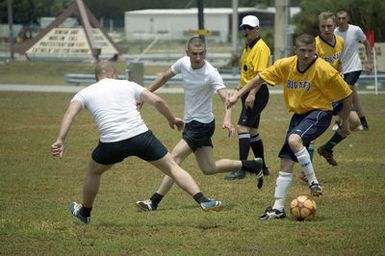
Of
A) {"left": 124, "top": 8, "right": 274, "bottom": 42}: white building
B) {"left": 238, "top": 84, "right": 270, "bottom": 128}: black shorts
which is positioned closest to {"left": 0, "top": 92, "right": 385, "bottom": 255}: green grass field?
{"left": 238, "top": 84, "right": 270, "bottom": 128}: black shorts

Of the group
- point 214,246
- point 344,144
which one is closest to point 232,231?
point 214,246

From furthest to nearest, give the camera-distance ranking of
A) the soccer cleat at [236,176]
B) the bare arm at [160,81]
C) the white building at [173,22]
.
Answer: the white building at [173,22] → the soccer cleat at [236,176] → the bare arm at [160,81]

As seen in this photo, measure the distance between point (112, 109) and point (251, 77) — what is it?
421 cm

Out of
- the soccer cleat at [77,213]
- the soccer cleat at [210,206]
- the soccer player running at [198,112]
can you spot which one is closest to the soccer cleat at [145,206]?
the soccer player running at [198,112]

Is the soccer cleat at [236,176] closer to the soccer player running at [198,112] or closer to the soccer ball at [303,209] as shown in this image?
the soccer player running at [198,112]

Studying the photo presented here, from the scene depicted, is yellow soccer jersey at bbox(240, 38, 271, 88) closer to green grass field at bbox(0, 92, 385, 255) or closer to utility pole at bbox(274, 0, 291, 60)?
green grass field at bbox(0, 92, 385, 255)

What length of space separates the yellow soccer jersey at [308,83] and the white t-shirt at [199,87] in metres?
0.84

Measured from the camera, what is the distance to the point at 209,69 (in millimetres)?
10773

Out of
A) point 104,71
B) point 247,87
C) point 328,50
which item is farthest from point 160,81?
point 328,50

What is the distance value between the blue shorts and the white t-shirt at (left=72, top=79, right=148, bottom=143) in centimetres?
162

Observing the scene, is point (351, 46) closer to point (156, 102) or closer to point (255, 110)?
point (255, 110)

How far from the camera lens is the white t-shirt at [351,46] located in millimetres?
16047

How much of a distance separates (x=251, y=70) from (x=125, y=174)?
240cm

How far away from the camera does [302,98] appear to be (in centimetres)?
1002
